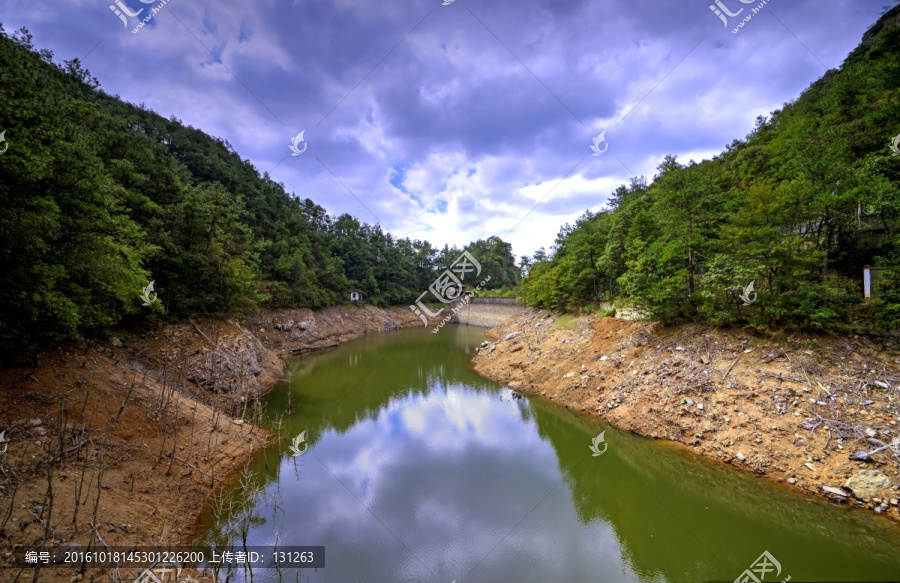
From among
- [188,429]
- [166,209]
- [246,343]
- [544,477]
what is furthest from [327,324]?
[544,477]

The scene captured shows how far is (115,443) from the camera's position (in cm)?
615

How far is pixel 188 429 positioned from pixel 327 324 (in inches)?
805

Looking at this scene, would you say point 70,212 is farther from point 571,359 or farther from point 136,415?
point 571,359

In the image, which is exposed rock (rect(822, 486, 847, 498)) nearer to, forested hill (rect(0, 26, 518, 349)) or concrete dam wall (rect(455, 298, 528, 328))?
forested hill (rect(0, 26, 518, 349))

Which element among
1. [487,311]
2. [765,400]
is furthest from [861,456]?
[487,311]

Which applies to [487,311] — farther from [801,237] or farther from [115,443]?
[115,443]

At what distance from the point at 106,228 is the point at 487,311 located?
33.5 meters

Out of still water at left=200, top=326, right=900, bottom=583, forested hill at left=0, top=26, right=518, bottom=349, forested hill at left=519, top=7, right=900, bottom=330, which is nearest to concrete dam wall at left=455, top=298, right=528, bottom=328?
forested hill at left=0, top=26, right=518, bottom=349

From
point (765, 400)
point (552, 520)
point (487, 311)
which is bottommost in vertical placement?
point (552, 520)

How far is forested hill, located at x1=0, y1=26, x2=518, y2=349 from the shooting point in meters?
5.45

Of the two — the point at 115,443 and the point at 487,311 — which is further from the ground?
the point at 487,311

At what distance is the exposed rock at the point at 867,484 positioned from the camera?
5.61 meters

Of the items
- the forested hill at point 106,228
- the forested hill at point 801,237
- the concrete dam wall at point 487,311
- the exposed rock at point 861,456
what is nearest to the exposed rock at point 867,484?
the exposed rock at point 861,456

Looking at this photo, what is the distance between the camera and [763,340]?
892cm
